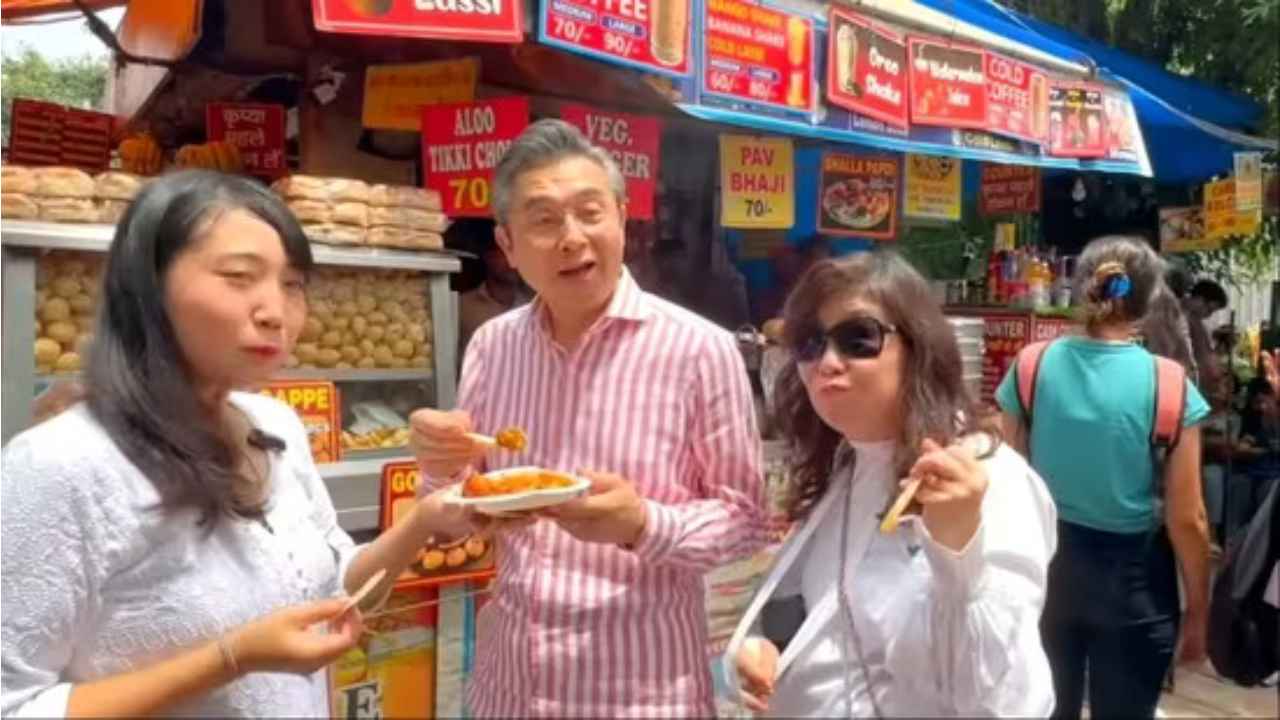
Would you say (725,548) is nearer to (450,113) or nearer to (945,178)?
(450,113)

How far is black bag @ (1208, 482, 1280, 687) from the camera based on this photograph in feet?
10.9

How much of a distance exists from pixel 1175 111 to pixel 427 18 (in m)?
6.02

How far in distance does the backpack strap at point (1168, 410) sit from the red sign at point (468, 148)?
7.21ft

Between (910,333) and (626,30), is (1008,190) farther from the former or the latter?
(910,333)

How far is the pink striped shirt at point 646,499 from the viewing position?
199cm

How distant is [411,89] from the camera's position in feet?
14.2

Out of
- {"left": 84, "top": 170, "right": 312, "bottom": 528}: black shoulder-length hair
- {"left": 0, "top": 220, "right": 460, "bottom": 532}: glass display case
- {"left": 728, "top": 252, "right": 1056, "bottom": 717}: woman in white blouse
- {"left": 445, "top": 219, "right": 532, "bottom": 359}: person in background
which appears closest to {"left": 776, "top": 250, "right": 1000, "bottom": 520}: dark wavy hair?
{"left": 728, "top": 252, "right": 1056, "bottom": 717}: woman in white blouse

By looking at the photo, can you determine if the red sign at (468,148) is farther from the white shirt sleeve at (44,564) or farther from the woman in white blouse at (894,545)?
the white shirt sleeve at (44,564)

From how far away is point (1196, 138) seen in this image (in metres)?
8.26

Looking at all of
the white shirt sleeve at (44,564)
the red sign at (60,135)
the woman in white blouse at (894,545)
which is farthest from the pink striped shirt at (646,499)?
the red sign at (60,135)

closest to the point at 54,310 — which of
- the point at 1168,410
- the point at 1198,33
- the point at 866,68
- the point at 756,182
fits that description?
the point at 1168,410

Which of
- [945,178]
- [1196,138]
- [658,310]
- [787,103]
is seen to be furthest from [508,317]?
[1196,138]

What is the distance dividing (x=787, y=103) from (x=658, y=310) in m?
2.88

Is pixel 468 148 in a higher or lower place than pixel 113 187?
higher
